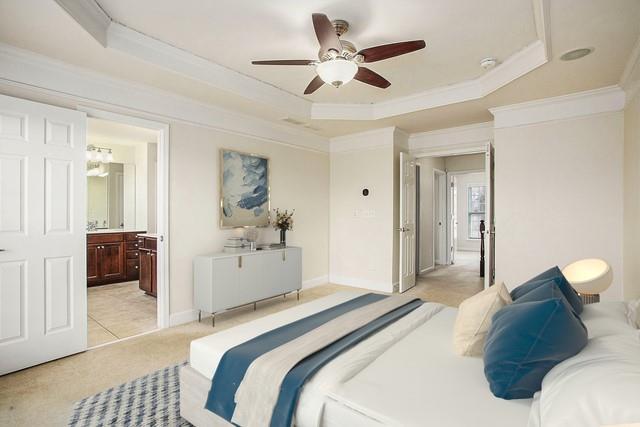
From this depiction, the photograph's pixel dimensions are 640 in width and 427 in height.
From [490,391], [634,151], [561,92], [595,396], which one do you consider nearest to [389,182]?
[561,92]

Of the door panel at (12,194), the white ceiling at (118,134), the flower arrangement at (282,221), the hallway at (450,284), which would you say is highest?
the white ceiling at (118,134)

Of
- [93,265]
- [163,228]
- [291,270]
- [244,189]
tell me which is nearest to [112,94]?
[163,228]

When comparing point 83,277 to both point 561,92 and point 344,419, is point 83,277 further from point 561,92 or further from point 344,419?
point 561,92

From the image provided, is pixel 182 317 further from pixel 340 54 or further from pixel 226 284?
pixel 340 54

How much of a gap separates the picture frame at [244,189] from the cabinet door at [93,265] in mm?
2695

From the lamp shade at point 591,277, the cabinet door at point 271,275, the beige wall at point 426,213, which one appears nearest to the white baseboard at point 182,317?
the cabinet door at point 271,275

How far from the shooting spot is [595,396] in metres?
0.92

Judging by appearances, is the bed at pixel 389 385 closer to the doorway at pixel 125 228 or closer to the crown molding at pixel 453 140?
the doorway at pixel 125 228

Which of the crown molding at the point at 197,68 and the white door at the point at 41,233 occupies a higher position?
the crown molding at the point at 197,68

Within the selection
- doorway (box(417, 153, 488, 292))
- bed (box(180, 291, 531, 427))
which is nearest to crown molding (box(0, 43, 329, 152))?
bed (box(180, 291, 531, 427))

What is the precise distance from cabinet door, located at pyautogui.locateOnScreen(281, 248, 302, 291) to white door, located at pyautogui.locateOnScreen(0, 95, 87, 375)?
7.19 feet

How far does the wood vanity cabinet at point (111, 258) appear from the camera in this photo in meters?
5.36

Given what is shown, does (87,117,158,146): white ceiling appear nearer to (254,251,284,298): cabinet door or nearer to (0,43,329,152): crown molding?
(0,43,329,152): crown molding

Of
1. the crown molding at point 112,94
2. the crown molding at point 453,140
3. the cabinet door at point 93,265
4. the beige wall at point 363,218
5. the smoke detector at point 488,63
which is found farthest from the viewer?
the cabinet door at point 93,265
